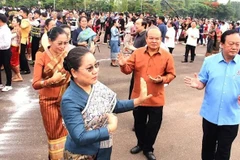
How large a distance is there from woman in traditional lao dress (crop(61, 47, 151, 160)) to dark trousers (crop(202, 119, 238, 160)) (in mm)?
1483

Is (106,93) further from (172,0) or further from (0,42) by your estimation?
(172,0)

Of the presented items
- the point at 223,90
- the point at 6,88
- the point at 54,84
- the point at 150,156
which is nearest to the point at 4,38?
the point at 6,88

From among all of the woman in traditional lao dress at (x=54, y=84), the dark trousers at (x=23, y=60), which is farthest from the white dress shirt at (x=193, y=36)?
the woman in traditional lao dress at (x=54, y=84)

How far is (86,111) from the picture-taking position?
1989 mm

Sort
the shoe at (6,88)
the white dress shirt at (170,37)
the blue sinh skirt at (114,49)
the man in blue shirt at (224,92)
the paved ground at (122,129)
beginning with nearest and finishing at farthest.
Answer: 1. the man in blue shirt at (224,92)
2. the paved ground at (122,129)
3. the shoe at (6,88)
4. the blue sinh skirt at (114,49)
5. the white dress shirt at (170,37)

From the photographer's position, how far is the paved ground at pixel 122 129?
4.12m

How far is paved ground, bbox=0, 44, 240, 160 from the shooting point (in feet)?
13.5

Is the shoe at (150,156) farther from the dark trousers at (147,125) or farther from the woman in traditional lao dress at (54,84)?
the woman in traditional lao dress at (54,84)

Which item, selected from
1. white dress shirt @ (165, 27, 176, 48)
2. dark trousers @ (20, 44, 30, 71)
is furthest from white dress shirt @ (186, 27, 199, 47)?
dark trousers @ (20, 44, 30, 71)

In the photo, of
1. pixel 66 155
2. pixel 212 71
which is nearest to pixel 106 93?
pixel 66 155

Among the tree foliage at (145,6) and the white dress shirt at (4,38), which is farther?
the tree foliage at (145,6)

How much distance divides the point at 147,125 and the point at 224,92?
44.3 inches

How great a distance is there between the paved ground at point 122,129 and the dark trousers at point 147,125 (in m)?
0.20

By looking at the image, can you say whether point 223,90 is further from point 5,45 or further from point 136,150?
point 5,45
